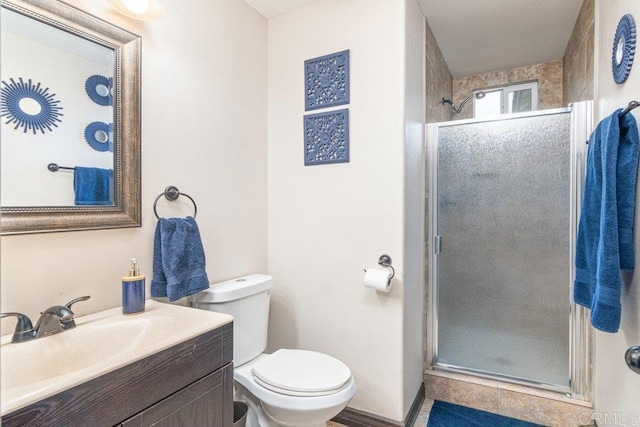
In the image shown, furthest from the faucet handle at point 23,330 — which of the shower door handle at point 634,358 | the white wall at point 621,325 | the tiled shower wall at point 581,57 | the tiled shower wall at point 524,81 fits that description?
the tiled shower wall at point 524,81

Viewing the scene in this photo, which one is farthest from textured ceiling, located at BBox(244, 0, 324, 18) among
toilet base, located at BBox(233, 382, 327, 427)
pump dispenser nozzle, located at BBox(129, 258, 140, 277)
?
toilet base, located at BBox(233, 382, 327, 427)

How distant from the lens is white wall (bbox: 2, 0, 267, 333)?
121 centimetres

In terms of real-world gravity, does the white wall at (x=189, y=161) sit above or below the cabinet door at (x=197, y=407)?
above

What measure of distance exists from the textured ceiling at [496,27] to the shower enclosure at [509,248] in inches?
26.9

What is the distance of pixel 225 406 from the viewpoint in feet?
4.05

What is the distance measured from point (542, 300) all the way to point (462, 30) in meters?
1.84

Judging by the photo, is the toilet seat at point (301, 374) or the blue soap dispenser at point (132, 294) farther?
the toilet seat at point (301, 374)

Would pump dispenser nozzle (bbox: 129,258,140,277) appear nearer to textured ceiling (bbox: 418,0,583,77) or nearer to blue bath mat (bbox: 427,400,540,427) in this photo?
blue bath mat (bbox: 427,400,540,427)

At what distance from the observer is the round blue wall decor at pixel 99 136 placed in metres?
1.31

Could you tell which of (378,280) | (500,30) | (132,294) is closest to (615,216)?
(378,280)

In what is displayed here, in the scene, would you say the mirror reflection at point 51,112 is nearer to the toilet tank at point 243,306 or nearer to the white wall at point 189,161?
the white wall at point 189,161

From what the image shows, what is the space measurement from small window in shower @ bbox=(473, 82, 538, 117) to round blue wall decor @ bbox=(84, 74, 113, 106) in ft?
9.89

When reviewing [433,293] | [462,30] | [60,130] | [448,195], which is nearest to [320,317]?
[433,293]

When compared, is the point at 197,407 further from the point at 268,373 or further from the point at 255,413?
the point at 255,413
